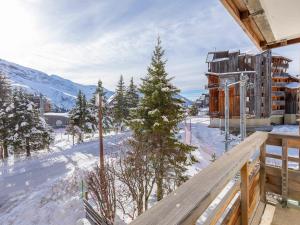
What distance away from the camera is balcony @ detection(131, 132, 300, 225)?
39.7 inches

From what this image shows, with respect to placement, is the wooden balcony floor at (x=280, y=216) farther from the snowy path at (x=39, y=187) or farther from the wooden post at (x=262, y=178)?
the snowy path at (x=39, y=187)

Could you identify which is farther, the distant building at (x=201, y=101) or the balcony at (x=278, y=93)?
the distant building at (x=201, y=101)

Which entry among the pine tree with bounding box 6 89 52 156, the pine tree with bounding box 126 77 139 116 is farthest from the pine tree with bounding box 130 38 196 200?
the pine tree with bounding box 126 77 139 116

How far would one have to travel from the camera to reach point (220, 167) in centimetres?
155

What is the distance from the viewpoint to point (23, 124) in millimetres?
20828

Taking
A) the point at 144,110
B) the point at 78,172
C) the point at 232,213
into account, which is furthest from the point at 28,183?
the point at 232,213

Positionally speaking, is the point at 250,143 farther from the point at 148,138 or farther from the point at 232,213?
the point at 148,138

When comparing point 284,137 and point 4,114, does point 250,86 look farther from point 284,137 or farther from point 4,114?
point 4,114

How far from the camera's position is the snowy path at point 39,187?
1057 centimetres

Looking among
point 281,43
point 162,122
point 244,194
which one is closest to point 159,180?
point 162,122

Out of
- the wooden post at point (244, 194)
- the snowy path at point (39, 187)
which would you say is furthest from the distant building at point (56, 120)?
the wooden post at point (244, 194)

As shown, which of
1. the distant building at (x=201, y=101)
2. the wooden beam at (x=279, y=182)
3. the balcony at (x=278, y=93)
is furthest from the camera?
the distant building at (x=201, y=101)

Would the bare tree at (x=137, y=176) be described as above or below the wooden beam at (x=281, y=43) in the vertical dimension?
below

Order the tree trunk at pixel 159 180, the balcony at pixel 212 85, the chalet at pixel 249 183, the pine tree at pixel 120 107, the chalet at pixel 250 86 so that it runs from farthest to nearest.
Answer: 1. the pine tree at pixel 120 107
2. the balcony at pixel 212 85
3. the chalet at pixel 250 86
4. the tree trunk at pixel 159 180
5. the chalet at pixel 249 183
